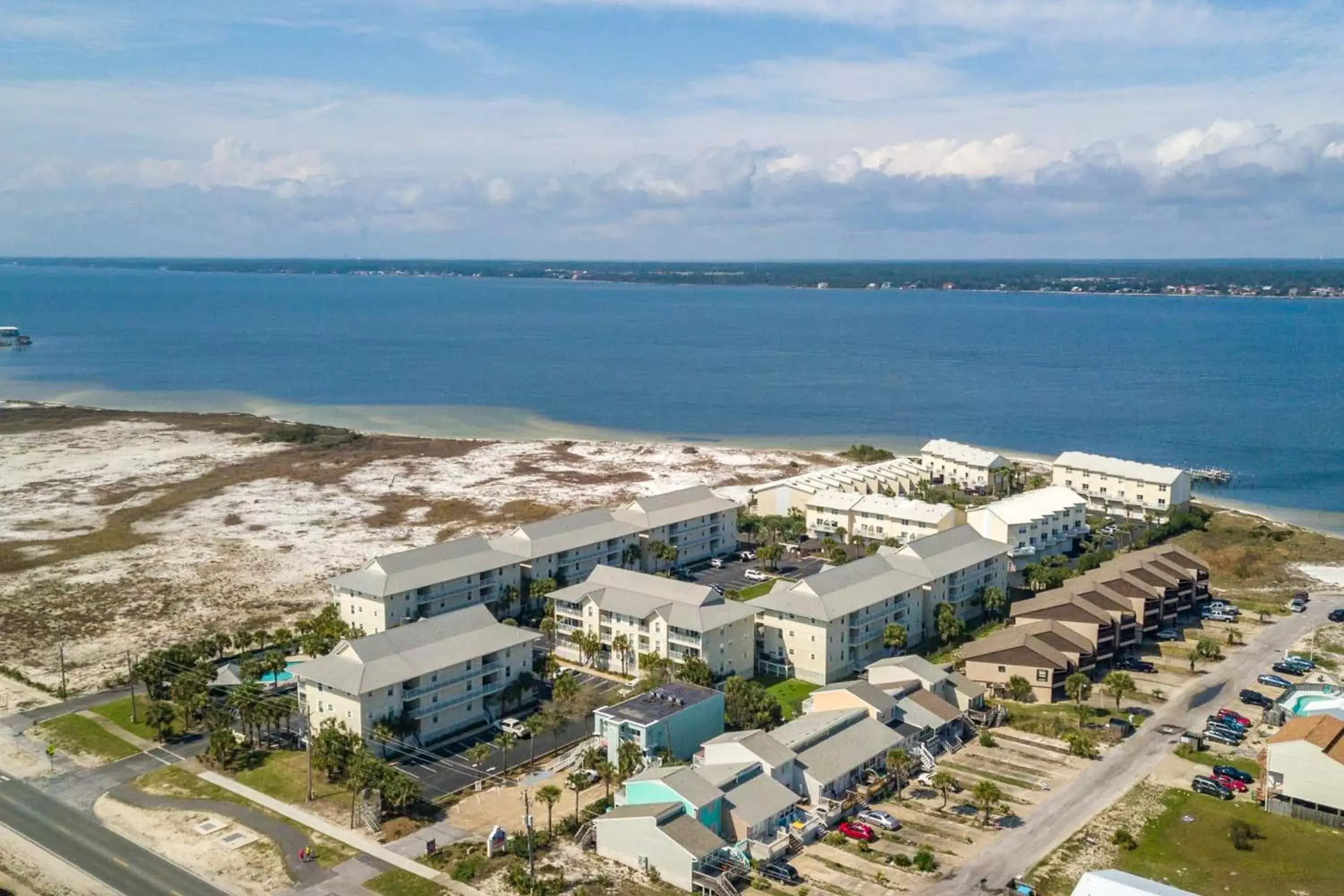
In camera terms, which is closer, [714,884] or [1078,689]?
[714,884]

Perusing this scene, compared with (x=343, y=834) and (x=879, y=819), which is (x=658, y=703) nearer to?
(x=879, y=819)

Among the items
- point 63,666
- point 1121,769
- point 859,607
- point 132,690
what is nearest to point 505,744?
point 132,690

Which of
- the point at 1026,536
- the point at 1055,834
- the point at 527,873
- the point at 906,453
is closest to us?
the point at 527,873

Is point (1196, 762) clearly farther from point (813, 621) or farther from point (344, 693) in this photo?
point (344, 693)

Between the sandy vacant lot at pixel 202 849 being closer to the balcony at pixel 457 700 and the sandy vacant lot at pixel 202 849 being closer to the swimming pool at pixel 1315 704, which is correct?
the balcony at pixel 457 700

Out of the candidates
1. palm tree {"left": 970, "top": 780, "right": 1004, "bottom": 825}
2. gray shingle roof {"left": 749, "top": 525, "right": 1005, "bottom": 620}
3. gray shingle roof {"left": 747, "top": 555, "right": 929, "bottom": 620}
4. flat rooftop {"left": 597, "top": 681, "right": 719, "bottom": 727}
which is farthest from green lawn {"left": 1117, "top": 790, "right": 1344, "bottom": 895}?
gray shingle roof {"left": 749, "top": 525, "right": 1005, "bottom": 620}

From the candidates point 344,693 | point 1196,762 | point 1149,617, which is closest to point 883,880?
point 1196,762
